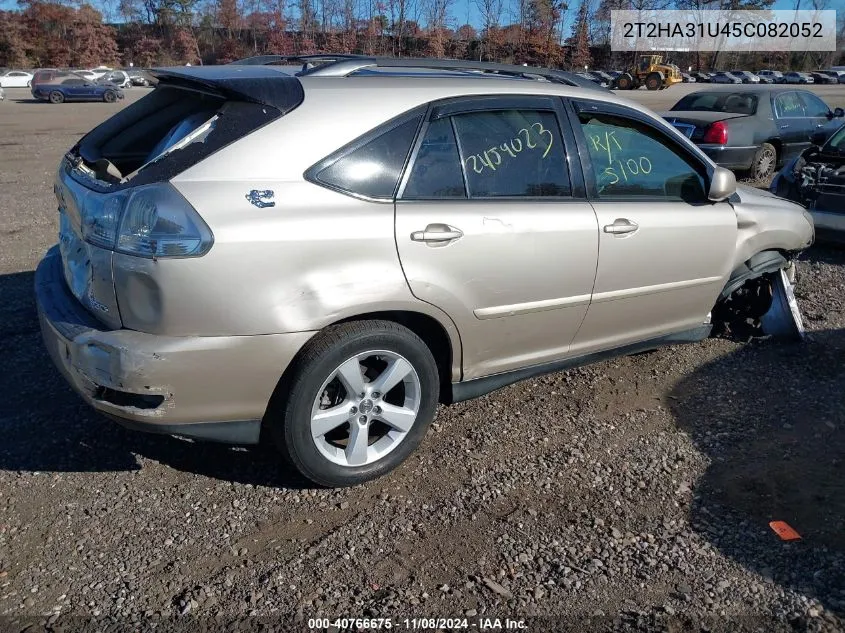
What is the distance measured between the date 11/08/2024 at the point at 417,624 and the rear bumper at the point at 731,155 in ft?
31.5

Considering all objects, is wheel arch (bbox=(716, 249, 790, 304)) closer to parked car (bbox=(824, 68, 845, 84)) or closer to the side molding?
the side molding

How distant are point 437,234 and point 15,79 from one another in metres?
57.3

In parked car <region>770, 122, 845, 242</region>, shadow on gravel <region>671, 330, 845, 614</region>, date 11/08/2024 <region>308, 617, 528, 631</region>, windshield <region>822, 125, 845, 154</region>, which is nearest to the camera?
date 11/08/2024 <region>308, 617, 528, 631</region>

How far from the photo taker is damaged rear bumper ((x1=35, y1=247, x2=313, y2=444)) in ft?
9.13

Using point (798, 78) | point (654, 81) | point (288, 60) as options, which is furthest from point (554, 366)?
point (798, 78)

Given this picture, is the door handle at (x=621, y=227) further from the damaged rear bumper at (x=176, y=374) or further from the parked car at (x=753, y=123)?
the parked car at (x=753, y=123)

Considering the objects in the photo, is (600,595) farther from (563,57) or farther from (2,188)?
(563,57)

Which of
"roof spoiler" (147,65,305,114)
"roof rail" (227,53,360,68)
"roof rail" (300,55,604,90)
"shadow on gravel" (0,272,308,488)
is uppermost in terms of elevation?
"roof rail" (227,53,360,68)

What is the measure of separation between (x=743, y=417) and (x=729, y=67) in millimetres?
97950

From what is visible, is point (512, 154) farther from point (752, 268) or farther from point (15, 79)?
point (15, 79)

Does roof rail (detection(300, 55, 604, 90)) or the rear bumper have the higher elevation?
roof rail (detection(300, 55, 604, 90))

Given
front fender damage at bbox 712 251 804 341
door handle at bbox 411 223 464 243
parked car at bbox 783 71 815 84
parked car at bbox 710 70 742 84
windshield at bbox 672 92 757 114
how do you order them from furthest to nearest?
parked car at bbox 783 71 815 84, parked car at bbox 710 70 742 84, windshield at bbox 672 92 757 114, front fender damage at bbox 712 251 804 341, door handle at bbox 411 223 464 243

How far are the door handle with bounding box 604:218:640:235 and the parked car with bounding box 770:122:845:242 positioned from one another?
4.44 metres

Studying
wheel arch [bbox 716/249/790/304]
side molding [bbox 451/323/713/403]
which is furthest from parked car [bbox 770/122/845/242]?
side molding [bbox 451/323/713/403]
